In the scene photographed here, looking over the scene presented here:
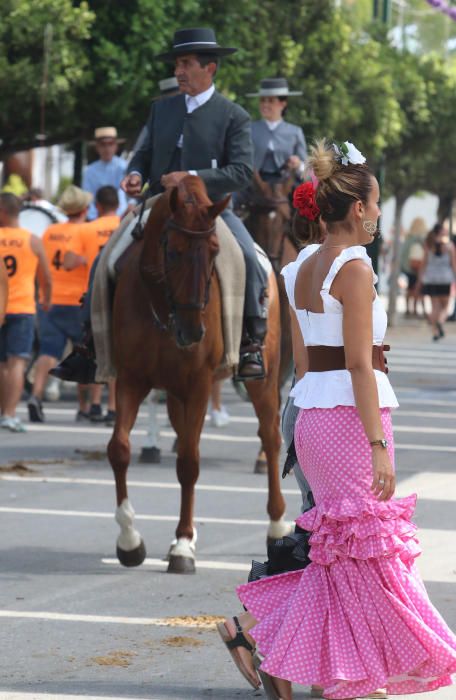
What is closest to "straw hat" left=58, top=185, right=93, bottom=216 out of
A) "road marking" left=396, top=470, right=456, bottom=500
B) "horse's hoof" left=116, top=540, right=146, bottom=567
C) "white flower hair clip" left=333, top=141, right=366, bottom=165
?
"road marking" left=396, top=470, right=456, bottom=500

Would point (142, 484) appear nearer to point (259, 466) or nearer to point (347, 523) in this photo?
point (259, 466)

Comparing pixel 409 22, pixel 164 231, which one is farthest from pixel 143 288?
pixel 409 22

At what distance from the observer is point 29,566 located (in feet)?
29.3

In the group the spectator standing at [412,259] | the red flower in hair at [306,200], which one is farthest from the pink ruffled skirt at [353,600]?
the spectator standing at [412,259]

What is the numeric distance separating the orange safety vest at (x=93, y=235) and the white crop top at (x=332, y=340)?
34.7 ft

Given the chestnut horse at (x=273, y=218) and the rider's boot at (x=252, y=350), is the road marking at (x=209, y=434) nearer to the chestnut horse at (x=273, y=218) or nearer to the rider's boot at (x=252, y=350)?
the chestnut horse at (x=273, y=218)

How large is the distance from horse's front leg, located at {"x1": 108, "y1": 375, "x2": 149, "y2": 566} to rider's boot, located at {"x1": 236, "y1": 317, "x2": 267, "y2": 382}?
962mm

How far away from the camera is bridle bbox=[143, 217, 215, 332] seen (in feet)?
29.5

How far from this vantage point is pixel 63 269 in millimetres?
16891

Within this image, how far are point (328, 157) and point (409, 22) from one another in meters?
71.6

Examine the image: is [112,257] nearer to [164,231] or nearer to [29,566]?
[164,231]

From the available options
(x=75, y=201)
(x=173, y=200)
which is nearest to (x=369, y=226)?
(x=173, y=200)

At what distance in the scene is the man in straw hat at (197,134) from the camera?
9688mm

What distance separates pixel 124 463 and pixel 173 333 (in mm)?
740
